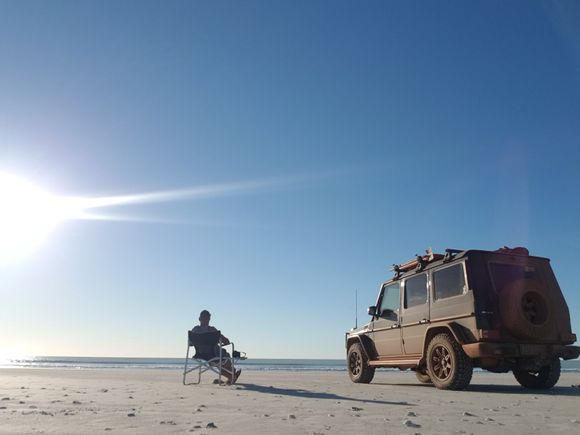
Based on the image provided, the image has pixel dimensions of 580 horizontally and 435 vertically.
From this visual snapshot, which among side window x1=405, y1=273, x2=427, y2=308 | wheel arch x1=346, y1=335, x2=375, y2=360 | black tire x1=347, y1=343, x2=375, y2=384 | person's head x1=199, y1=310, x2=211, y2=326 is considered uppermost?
side window x1=405, y1=273, x2=427, y2=308

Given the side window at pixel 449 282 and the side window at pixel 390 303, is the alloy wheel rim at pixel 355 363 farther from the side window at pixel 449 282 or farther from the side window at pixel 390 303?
the side window at pixel 449 282

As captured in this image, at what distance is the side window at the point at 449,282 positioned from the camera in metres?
8.25

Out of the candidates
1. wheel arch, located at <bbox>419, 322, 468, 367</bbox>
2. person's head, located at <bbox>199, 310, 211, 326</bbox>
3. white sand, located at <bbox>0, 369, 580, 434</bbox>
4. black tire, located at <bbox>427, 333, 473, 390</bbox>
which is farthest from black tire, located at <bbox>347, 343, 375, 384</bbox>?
white sand, located at <bbox>0, 369, 580, 434</bbox>

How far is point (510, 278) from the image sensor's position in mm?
8203

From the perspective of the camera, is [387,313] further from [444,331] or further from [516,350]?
[516,350]

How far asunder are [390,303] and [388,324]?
1.57 ft

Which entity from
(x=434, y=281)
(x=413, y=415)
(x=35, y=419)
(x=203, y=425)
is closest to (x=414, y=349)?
(x=434, y=281)

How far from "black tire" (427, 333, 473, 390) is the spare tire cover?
845 mm

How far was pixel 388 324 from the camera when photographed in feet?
33.3

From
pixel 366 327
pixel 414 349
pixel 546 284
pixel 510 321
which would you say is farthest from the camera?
pixel 366 327

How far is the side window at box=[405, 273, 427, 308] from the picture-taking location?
927cm

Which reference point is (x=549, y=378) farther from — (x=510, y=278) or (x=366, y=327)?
(x=366, y=327)

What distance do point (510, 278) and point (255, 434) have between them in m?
5.93

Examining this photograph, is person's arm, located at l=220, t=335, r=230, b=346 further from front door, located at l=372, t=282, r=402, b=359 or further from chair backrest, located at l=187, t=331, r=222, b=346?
front door, located at l=372, t=282, r=402, b=359
